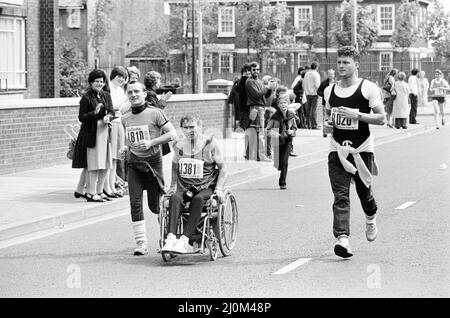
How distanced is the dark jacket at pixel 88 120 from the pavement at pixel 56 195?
23.9 inches

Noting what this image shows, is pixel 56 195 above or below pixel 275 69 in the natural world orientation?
below

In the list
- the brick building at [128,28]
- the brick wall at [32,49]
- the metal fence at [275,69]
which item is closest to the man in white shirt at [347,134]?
the brick wall at [32,49]

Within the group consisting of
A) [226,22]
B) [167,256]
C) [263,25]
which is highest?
[226,22]

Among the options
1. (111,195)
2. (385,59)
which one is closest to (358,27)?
(385,59)

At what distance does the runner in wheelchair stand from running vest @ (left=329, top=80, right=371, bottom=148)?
1.16 m

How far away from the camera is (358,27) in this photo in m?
62.2

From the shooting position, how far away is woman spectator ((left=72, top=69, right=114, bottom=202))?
15.3 metres

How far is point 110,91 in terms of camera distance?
52.6 ft

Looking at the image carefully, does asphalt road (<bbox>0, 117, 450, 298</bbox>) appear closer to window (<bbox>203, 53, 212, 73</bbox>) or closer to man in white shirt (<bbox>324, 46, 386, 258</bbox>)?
man in white shirt (<bbox>324, 46, 386, 258</bbox>)

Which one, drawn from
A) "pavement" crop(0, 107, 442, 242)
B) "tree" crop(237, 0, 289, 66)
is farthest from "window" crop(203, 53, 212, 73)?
"pavement" crop(0, 107, 442, 242)

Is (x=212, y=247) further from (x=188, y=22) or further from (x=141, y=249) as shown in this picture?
(x=188, y=22)

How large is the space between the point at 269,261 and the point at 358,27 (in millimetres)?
52778

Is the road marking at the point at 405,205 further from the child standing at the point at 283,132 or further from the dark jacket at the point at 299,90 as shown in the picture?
the dark jacket at the point at 299,90

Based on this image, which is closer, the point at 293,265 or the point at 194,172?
the point at 293,265
